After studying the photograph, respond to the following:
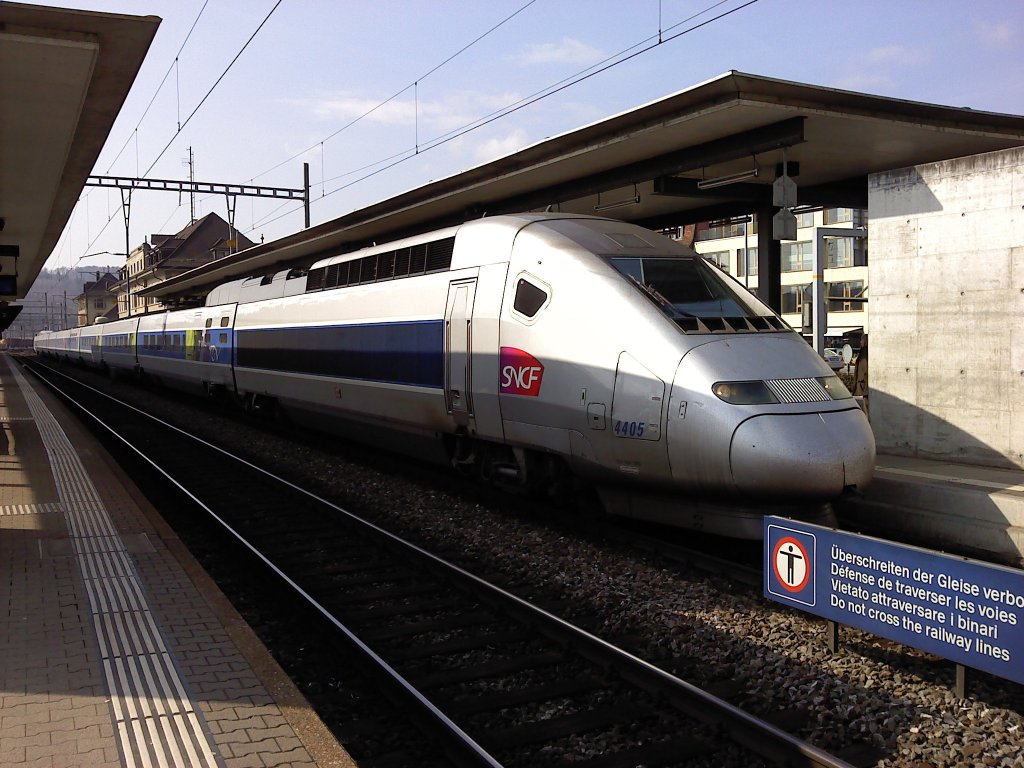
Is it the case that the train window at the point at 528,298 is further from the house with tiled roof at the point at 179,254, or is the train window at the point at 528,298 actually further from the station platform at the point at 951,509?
the house with tiled roof at the point at 179,254

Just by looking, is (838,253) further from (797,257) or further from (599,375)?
(599,375)

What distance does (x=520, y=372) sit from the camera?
28.6 ft

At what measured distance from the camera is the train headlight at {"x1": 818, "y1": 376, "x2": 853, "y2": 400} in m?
7.37

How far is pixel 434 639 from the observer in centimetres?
611

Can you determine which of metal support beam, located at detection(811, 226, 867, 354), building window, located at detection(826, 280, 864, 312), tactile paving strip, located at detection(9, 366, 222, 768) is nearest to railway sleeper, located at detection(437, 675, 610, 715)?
tactile paving strip, located at detection(9, 366, 222, 768)

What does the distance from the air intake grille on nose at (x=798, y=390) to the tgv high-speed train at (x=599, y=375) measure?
0.06 ft

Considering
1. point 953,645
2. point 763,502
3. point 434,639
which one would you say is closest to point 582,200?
point 763,502

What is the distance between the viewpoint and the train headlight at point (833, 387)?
737cm

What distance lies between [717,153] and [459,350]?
170 inches

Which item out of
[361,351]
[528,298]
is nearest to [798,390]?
[528,298]

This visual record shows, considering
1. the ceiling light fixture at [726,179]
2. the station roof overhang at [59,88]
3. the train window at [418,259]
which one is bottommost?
the train window at [418,259]

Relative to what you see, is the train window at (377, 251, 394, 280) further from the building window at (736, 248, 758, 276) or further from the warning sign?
the building window at (736, 248, 758, 276)

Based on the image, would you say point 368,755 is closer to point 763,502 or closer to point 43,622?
point 43,622

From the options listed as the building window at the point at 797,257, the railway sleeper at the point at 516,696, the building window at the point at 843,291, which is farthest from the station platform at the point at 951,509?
the building window at the point at 797,257
